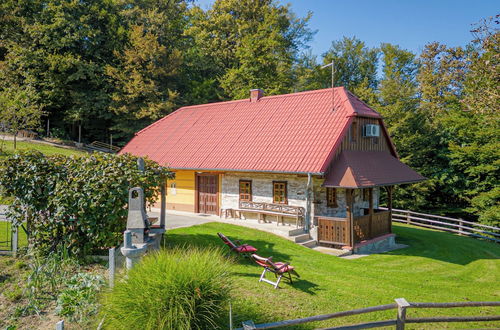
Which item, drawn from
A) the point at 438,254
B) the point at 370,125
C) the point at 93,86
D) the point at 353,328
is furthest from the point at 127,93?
the point at 353,328

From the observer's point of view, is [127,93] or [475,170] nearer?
[475,170]

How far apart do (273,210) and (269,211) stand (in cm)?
18

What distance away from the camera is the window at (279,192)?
1549 centimetres

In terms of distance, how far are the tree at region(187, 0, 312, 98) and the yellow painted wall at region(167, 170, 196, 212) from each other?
55.2ft

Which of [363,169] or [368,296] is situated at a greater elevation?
[363,169]

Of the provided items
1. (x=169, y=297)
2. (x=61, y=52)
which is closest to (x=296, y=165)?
(x=169, y=297)

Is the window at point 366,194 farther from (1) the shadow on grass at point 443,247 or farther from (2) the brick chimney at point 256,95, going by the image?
(2) the brick chimney at point 256,95

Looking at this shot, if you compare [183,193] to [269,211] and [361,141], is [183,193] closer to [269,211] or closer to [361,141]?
[269,211]

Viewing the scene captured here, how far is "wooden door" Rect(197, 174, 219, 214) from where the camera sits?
17.9 m

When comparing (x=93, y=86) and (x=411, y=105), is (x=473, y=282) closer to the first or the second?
(x=411, y=105)

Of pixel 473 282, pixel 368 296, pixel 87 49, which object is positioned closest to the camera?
pixel 368 296

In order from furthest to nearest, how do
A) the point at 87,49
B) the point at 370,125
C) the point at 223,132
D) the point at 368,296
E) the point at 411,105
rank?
the point at 87,49 → the point at 411,105 → the point at 223,132 → the point at 370,125 → the point at 368,296

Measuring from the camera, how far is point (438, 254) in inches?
582

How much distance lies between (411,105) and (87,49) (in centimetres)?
2906
